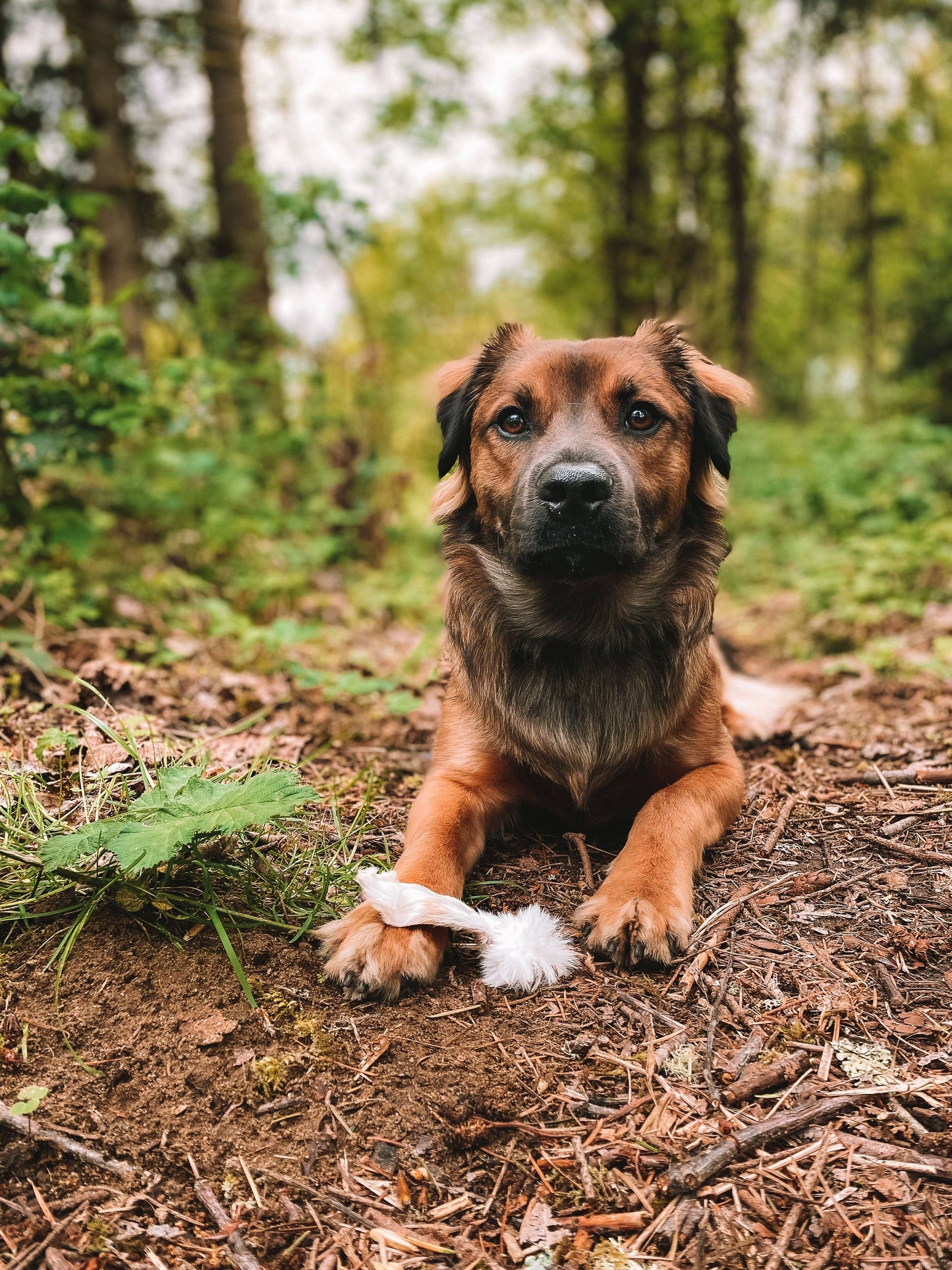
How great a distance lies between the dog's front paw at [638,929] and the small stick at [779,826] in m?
0.60

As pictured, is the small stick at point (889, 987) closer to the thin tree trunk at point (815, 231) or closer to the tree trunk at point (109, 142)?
the tree trunk at point (109, 142)

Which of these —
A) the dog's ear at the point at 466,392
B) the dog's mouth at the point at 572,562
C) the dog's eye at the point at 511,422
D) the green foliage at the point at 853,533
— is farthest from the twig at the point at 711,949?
the green foliage at the point at 853,533

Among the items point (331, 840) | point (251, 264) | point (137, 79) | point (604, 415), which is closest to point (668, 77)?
point (137, 79)

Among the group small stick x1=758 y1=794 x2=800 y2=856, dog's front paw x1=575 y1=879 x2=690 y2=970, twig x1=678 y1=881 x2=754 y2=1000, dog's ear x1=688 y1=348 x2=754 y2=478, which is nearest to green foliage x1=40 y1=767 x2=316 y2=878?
dog's front paw x1=575 y1=879 x2=690 y2=970

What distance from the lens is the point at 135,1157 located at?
1795mm

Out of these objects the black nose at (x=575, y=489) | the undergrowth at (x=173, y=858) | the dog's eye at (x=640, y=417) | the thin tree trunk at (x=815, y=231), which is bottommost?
the undergrowth at (x=173, y=858)

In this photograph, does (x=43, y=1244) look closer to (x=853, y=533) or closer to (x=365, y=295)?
(x=853, y=533)

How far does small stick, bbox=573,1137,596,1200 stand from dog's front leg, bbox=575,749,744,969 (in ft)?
1.66

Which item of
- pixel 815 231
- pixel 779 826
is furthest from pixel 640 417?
pixel 815 231

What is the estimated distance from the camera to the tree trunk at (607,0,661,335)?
16453 millimetres

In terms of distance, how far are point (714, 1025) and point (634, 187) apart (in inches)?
725

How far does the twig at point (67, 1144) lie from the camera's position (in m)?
1.77

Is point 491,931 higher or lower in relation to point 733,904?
higher

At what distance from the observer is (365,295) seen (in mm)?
11094
